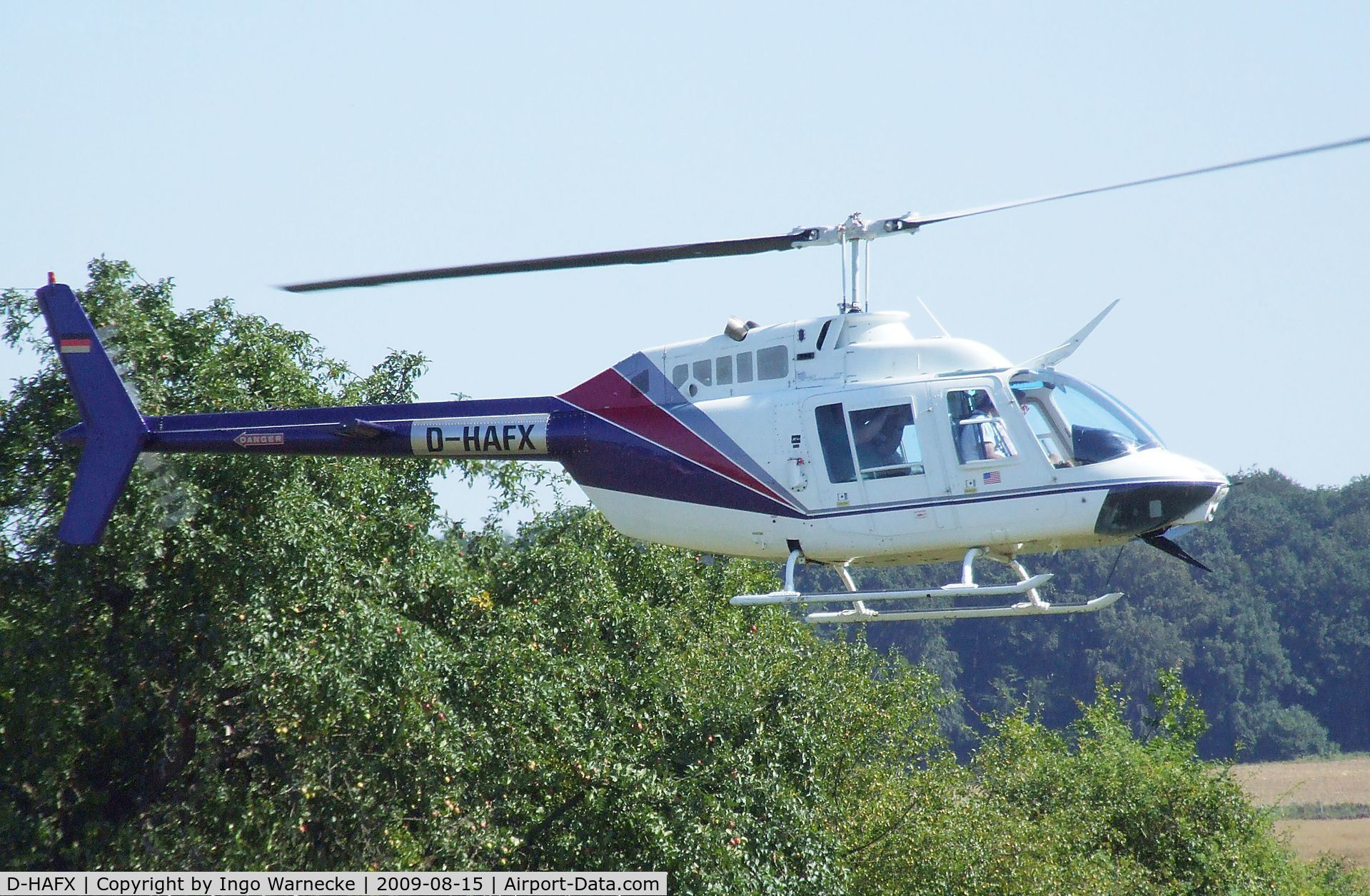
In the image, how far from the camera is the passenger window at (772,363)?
13906 millimetres

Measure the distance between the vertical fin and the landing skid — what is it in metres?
6.81

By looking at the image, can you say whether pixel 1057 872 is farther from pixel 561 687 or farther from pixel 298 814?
pixel 298 814

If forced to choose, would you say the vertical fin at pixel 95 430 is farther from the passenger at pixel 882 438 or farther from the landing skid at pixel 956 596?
the passenger at pixel 882 438

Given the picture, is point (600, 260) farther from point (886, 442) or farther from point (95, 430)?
point (95, 430)

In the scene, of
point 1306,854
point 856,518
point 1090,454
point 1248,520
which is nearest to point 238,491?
point 856,518

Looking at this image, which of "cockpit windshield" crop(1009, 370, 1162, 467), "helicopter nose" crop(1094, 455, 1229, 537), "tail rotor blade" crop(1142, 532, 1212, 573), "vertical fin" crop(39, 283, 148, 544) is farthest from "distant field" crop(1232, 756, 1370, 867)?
"vertical fin" crop(39, 283, 148, 544)

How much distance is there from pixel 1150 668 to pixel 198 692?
76.3 meters

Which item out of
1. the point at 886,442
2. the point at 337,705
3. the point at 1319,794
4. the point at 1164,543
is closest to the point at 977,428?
the point at 886,442

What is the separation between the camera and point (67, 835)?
19391 mm

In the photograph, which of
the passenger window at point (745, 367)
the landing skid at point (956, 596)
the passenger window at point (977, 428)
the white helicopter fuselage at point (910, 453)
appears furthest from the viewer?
the passenger window at point (745, 367)

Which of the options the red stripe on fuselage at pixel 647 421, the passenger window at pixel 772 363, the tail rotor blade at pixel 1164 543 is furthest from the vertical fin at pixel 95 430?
the tail rotor blade at pixel 1164 543

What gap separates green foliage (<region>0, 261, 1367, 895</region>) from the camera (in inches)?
714

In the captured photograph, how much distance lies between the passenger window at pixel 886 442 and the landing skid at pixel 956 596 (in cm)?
95

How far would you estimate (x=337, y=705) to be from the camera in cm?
1781
